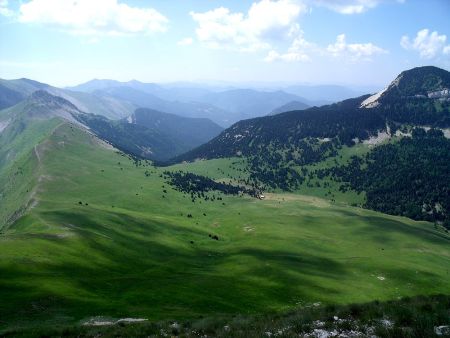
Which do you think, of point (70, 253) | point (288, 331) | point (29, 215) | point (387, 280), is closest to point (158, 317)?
point (288, 331)

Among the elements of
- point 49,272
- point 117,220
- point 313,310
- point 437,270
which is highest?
point 313,310

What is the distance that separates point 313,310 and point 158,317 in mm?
26840

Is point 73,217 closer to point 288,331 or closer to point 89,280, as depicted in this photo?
point 89,280

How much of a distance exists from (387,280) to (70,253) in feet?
326

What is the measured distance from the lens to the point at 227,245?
18325 centimetres

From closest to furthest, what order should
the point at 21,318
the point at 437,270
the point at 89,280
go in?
the point at 21,318
the point at 89,280
the point at 437,270

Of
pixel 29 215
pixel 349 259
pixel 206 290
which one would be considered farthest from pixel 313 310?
pixel 29 215

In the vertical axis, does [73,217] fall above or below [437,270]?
above

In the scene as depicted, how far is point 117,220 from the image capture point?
179875mm

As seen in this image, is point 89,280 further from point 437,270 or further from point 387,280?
point 437,270

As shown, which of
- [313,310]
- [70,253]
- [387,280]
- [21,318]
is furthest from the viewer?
[387,280]

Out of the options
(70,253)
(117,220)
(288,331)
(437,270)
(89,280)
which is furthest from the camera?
(117,220)

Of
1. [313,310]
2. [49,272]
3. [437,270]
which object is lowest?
[437,270]

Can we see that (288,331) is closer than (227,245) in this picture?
Yes
